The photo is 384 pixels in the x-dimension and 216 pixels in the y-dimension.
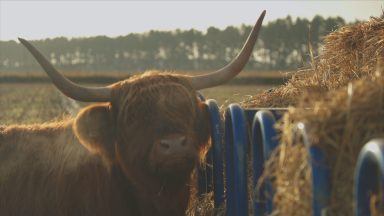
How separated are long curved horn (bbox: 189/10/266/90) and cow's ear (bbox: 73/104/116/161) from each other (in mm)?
866

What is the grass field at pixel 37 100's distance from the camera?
24.6 metres

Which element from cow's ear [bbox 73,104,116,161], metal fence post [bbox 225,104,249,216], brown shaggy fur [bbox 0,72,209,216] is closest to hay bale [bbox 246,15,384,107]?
brown shaggy fur [bbox 0,72,209,216]

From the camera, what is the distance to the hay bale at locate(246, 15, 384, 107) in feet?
17.3

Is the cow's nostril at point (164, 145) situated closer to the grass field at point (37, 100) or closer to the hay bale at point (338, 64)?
the hay bale at point (338, 64)

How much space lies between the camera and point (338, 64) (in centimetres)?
604

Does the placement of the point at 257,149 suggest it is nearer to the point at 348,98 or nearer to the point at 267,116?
the point at 267,116

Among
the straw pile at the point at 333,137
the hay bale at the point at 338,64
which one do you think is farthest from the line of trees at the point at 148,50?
the straw pile at the point at 333,137

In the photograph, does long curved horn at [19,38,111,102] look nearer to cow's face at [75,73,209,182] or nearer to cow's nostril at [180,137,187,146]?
cow's face at [75,73,209,182]

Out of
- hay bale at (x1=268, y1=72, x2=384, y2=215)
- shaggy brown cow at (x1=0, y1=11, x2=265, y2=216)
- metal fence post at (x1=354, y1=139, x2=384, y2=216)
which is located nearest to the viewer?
metal fence post at (x1=354, y1=139, x2=384, y2=216)

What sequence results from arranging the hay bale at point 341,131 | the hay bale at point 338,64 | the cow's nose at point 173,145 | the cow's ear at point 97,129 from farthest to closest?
the hay bale at point 338,64 < the cow's ear at point 97,129 < the cow's nose at point 173,145 < the hay bale at point 341,131

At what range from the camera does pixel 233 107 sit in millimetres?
4062

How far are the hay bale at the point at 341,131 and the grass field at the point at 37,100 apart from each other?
2078 centimetres

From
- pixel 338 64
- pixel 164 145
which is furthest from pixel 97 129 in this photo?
pixel 338 64

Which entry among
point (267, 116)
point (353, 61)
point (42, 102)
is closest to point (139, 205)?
point (267, 116)
